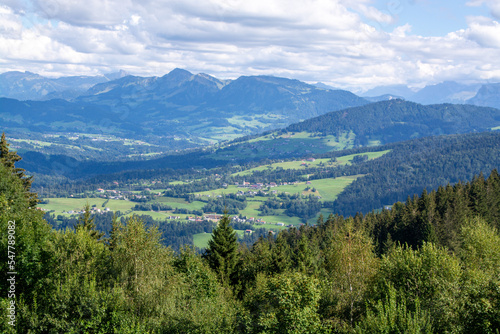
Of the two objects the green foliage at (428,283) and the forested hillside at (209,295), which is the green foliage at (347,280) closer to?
the forested hillside at (209,295)

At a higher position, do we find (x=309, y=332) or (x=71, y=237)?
(x=71, y=237)

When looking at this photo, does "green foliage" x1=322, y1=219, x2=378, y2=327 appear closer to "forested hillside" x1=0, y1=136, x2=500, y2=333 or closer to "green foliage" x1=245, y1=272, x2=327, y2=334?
"forested hillside" x1=0, y1=136, x2=500, y2=333

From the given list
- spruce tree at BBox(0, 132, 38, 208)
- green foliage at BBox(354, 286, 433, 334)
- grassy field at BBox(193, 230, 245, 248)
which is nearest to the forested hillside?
green foliage at BBox(354, 286, 433, 334)

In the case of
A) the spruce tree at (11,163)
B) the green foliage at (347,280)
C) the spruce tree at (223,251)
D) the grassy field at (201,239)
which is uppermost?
the spruce tree at (11,163)

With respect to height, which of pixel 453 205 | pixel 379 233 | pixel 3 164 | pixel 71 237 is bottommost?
pixel 379 233

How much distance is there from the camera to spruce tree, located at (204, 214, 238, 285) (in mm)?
51031

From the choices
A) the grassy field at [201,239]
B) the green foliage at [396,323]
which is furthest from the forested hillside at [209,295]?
the grassy field at [201,239]

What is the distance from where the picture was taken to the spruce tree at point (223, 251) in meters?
51.0

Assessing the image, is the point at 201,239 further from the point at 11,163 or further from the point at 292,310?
the point at 292,310

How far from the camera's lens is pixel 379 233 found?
272 feet

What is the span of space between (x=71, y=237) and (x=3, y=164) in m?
26.0

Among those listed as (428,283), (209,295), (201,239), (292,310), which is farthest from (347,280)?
(201,239)

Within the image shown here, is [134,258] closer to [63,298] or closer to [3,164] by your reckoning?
[63,298]

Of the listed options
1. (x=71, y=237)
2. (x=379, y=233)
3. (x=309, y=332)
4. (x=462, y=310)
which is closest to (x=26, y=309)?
(x=71, y=237)
